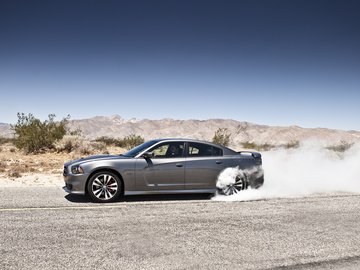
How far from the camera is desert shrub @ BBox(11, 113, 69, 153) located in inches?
947

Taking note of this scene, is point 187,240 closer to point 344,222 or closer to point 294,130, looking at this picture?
point 344,222

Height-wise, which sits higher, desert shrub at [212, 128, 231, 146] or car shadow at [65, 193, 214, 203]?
desert shrub at [212, 128, 231, 146]

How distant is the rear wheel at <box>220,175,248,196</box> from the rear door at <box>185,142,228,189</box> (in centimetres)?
31

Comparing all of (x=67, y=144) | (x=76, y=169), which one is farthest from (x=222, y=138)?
(x=76, y=169)

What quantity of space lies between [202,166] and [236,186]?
1004mm

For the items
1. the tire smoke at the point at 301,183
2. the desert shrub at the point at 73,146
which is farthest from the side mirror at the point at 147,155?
the desert shrub at the point at 73,146

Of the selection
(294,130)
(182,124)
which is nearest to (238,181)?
(294,130)

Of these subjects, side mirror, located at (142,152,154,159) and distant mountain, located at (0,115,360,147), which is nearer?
side mirror, located at (142,152,154,159)

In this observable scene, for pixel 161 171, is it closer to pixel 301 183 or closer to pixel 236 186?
pixel 236 186

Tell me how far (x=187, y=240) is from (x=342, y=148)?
37418 mm

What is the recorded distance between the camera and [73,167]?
9008 millimetres

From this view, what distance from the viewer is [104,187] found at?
895cm

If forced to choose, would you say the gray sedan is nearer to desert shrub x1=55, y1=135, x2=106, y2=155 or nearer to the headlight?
the headlight

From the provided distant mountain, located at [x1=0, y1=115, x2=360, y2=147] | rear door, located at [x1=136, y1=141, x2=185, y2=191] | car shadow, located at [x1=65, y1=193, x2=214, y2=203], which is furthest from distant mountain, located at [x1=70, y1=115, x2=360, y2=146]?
rear door, located at [x1=136, y1=141, x2=185, y2=191]
